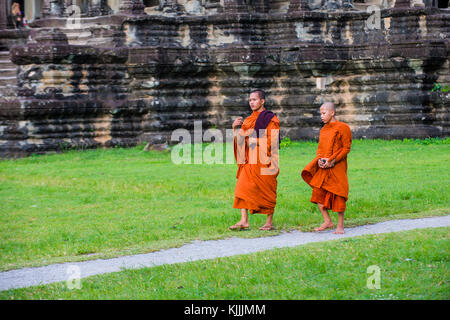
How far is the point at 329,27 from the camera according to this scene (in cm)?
1894

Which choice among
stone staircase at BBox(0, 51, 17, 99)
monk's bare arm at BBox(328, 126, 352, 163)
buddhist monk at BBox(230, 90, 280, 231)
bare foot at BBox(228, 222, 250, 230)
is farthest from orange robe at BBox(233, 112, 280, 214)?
stone staircase at BBox(0, 51, 17, 99)

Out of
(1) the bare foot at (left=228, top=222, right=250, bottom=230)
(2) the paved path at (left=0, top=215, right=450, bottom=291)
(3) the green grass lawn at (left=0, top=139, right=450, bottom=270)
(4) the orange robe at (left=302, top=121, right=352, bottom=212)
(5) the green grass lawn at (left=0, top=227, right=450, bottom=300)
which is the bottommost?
(3) the green grass lawn at (left=0, top=139, right=450, bottom=270)

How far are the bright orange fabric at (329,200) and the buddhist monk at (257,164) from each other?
50cm

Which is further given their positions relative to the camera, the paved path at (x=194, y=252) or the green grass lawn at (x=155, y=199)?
the green grass lawn at (x=155, y=199)

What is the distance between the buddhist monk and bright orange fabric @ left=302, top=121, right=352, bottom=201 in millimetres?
480

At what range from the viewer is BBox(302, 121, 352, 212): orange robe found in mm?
9227

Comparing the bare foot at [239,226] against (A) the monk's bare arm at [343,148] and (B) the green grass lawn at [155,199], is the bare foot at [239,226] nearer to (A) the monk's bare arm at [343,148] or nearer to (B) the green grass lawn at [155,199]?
(B) the green grass lawn at [155,199]

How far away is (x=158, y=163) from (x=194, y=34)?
4.56 metres

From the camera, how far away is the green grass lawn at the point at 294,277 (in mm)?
6219

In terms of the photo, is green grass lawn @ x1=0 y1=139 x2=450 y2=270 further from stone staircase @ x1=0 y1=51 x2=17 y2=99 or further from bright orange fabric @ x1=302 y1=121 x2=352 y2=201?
stone staircase @ x1=0 y1=51 x2=17 y2=99

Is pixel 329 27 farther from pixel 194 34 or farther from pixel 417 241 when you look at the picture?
pixel 417 241

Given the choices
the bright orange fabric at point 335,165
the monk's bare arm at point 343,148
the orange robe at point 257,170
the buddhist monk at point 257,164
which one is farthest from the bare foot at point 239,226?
the monk's bare arm at point 343,148

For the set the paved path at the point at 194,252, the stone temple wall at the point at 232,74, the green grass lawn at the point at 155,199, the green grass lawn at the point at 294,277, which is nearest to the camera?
the green grass lawn at the point at 294,277
